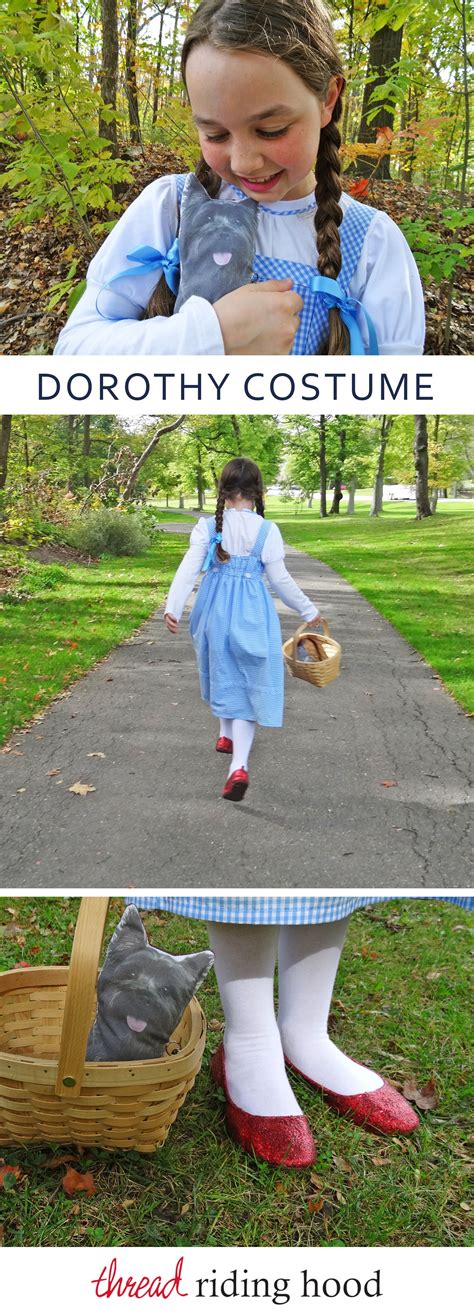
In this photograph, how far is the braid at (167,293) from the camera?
1.44m

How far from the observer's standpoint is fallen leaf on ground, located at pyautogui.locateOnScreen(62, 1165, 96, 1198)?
195cm

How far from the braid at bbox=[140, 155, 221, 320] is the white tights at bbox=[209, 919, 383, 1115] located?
130 cm

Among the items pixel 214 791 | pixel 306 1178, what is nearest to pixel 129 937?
pixel 306 1178

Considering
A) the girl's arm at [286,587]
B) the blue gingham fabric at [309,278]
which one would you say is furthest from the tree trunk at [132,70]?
the girl's arm at [286,587]

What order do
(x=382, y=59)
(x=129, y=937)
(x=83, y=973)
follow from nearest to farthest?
(x=83, y=973), (x=129, y=937), (x=382, y=59)

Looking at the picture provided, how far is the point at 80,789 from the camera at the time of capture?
1322 mm

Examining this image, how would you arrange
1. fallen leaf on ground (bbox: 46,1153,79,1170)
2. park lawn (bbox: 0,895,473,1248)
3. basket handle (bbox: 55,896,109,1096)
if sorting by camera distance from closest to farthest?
basket handle (bbox: 55,896,109,1096)
park lawn (bbox: 0,895,473,1248)
fallen leaf on ground (bbox: 46,1153,79,1170)

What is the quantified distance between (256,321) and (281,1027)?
5.82 ft

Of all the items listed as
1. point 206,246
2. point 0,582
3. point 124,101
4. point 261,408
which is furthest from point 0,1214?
point 124,101

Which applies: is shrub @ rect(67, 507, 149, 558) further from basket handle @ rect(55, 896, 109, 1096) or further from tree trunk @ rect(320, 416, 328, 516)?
basket handle @ rect(55, 896, 109, 1096)

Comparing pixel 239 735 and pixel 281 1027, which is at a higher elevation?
pixel 239 735

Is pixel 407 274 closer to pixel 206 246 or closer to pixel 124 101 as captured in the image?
pixel 206 246

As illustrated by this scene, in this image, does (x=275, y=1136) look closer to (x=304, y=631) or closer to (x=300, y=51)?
(x=304, y=631)

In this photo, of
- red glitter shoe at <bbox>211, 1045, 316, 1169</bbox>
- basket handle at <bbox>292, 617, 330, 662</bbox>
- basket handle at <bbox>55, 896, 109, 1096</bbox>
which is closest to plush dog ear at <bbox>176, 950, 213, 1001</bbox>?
red glitter shoe at <bbox>211, 1045, 316, 1169</bbox>
